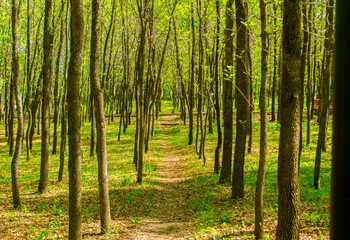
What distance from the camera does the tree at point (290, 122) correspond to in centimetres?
486

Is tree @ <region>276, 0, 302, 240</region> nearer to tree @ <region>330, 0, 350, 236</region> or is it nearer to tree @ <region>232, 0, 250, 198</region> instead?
tree @ <region>232, 0, 250, 198</region>

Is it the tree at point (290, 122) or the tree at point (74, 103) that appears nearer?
the tree at point (290, 122)

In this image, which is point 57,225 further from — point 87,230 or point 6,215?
point 6,215

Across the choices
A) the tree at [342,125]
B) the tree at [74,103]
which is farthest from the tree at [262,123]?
the tree at [342,125]

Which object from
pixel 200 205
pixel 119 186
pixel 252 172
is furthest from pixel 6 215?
pixel 252 172

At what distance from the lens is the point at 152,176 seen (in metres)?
14.2

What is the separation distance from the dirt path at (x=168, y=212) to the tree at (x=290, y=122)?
3100mm

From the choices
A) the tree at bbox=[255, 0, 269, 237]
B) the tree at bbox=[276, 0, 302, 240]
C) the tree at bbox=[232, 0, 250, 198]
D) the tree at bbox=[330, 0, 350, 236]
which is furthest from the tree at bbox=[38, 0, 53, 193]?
the tree at bbox=[330, 0, 350, 236]

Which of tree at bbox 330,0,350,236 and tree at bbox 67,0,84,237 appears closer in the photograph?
tree at bbox 330,0,350,236

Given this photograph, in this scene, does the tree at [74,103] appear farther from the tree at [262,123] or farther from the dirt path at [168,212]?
the tree at [262,123]

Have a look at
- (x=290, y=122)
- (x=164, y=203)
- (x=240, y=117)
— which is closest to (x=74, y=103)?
(x=290, y=122)

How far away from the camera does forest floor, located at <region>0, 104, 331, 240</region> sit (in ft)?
24.7

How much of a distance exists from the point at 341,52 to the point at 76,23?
579 cm

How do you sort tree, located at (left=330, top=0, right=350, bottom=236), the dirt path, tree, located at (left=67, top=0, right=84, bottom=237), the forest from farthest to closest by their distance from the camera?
the dirt path
tree, located at (left=67, top=0, right=84, bottom=237)
the forest
tree, located at (left=330, top=0, right=350, bottom=236)
